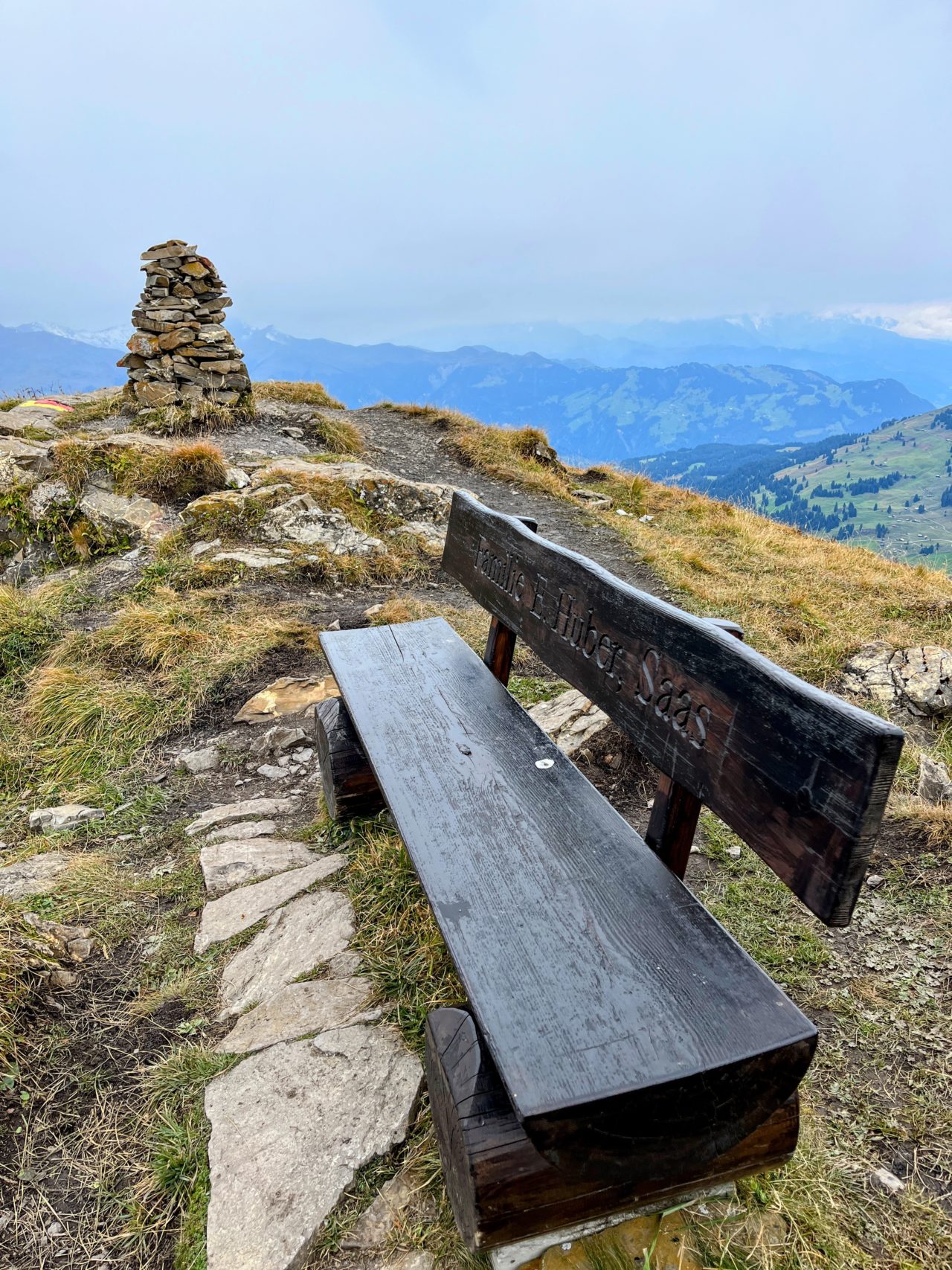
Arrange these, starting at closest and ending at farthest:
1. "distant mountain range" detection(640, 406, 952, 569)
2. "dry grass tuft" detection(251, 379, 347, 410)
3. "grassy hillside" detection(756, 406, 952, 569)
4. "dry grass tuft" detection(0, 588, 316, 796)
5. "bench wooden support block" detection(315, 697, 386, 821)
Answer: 1. "bench wooden support block" detection(315, 697, 386, 821)
2. "dry grass tuft" detection(0, 588, 316, 796)
3. "dry grass tuft" detection(251, 379, 347, 410)
4. "grassy hillside" detection(756, 406, 952, 569)
5. "distant mountain range" detection(640, 406, 952, 569)

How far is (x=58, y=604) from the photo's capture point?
6152 mm

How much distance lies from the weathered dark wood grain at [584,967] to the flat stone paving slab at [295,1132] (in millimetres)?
640

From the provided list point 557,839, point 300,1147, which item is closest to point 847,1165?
point 557,839

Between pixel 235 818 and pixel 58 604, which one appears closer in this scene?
pixel 235 818

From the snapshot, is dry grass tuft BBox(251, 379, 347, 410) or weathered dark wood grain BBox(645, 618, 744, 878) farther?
dry grass tuft BBox(251, 379, 347, 410)

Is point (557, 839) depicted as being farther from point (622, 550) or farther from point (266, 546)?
point (622, 550)

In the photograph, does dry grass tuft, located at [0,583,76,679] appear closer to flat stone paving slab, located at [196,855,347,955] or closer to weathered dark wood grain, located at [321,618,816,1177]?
flat stone paving slab, located at [196,855,347,955]

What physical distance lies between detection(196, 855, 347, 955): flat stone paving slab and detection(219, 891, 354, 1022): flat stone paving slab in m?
0.09

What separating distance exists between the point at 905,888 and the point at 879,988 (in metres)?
0.68

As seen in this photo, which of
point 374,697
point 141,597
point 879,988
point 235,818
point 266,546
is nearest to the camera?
point 879,988

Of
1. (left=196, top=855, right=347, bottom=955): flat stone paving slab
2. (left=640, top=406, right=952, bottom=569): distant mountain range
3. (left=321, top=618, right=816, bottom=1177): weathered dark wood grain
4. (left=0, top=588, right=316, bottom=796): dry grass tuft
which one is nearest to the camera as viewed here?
(left=321, top=618, right=816, bottom=1177): weathered dark wood grain

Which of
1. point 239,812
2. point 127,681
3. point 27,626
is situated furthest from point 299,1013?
point 27,626

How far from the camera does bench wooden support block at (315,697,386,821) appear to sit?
329 cm

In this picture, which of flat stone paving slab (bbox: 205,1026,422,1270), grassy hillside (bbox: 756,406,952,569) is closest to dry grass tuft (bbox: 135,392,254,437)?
flat stone paving slab (bbox: 205,1026,422,1270)
